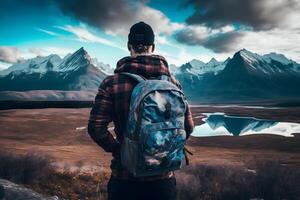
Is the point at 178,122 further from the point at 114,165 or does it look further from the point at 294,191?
the point at 294,191

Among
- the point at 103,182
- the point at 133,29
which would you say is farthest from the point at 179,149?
the point at 103,182

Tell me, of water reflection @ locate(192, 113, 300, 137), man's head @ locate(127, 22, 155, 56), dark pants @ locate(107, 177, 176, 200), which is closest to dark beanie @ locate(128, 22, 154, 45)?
man's head @ locate(127, 22, 155, 56)

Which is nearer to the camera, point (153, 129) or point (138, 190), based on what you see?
point (153, 129)

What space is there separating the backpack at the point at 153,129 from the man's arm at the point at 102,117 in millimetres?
188

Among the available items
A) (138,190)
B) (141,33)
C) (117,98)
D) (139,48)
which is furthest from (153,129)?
(141,33)

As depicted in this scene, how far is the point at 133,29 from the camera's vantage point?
169 inches

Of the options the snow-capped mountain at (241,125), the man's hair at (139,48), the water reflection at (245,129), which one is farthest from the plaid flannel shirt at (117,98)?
the snow-capped mountain at (241,125)

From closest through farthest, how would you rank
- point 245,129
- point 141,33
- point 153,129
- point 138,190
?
point 153,129
point 138,190
point 141,33
point 245,129

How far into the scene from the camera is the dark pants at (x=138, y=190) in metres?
4.02

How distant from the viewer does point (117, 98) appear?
4105mm

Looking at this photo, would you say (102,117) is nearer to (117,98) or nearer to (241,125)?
(117,98)

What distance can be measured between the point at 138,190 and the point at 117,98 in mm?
1030

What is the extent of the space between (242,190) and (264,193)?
0.78 m

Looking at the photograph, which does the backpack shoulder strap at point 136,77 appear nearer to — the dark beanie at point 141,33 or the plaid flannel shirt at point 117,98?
the plaid flannel shirt at point 117,98
